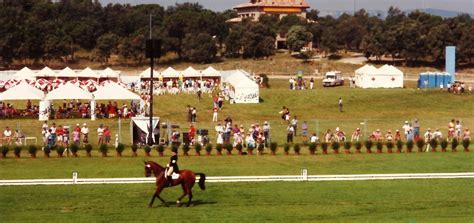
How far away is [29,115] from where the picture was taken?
148 ft

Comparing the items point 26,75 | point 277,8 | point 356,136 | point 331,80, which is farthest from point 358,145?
point 277,8

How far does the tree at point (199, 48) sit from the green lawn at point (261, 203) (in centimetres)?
7599

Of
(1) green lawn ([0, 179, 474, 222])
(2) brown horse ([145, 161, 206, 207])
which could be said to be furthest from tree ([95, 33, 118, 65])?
(2) brown horse ([145, 161, 206, 207])

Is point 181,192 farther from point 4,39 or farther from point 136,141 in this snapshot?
point 4,39

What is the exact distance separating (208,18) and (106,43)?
22407mm

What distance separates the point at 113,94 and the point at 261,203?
80.1 ft

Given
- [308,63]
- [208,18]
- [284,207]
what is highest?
Result: [208,18]

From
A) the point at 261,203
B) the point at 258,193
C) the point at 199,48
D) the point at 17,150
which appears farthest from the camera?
the point at 199,48

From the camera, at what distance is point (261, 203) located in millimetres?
20703

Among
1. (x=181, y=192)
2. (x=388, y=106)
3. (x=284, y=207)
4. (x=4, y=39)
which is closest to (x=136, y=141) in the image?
(x=181, y=192)

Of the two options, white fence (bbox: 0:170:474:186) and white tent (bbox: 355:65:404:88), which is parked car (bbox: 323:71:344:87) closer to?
white tent (bbox: 355:65:404:88)

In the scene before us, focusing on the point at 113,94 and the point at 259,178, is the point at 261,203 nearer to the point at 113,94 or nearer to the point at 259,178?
the point at 259,178

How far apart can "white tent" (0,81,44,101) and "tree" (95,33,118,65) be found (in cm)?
Result: 5432

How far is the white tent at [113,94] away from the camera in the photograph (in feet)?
143
